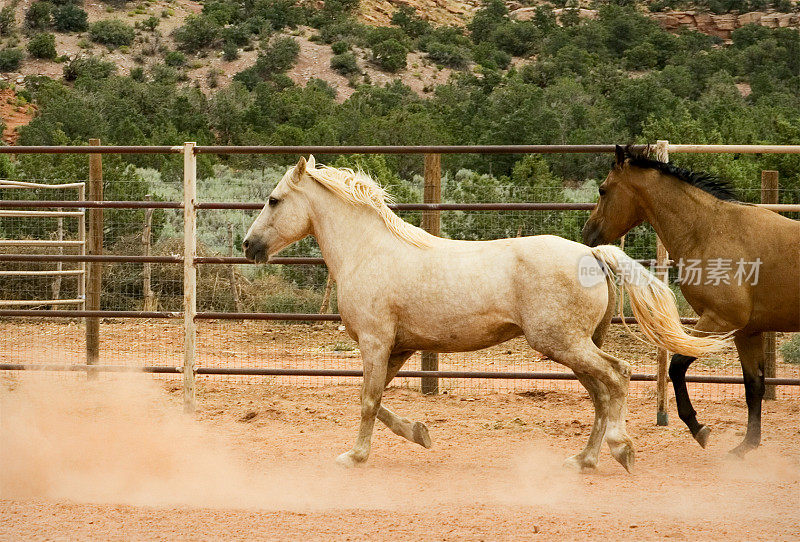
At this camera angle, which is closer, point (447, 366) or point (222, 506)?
point (222, 506)

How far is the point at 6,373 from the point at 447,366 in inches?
175

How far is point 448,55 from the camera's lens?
1991 inches

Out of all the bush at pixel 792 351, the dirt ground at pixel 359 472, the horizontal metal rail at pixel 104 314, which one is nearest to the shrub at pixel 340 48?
the bush at pixel 792 351

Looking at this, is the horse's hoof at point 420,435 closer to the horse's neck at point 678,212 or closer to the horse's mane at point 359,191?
the horse's mane at point 359,191

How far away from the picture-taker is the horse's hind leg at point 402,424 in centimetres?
592

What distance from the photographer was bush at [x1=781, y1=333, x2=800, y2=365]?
10.2 meters

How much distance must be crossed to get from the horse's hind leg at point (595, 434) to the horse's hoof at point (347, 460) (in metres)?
1.29

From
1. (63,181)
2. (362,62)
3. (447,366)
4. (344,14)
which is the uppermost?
(344,14)

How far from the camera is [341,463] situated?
222 inches

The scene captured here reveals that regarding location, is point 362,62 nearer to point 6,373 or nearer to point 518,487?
point 6,373

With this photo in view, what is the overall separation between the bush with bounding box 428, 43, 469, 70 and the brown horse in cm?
4548

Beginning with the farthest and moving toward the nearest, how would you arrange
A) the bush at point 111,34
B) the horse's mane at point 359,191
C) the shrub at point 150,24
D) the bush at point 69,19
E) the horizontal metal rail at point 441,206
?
1. the shrub at point 150,24
2. the bush at point 69,19
3. the bush at point 111,34
4. the horizontal metal rail at point 441,206
5. the horse's mane at point 359,191

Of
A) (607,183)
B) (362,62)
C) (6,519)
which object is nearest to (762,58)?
(362,62)

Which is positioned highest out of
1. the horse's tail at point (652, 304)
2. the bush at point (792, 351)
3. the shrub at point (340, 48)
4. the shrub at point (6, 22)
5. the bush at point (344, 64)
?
the shrub at point (6, 22)
